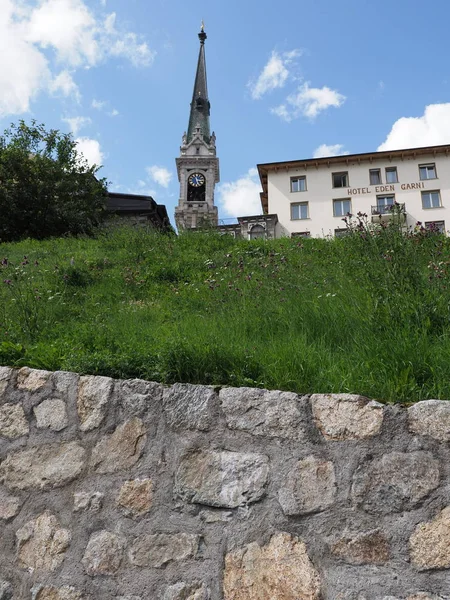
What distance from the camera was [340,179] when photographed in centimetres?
3962

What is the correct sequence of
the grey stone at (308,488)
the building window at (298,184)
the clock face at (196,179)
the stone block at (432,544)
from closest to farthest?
1. the stone block at (432,544)
2. the grey stone at (308,488)
3. the building window at (298,184)
4. the clock face at (196,179)

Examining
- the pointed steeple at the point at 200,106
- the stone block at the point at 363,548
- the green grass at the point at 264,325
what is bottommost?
the stone block at the point at 363,548

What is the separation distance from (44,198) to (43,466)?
22001mm

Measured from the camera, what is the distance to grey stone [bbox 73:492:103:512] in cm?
266

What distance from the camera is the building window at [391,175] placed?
128 ft

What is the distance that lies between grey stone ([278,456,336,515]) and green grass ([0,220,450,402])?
457 mm

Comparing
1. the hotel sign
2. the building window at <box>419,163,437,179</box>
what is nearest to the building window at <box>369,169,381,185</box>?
the hotel sign

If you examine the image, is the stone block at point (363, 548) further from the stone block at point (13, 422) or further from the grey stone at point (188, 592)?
the stone block at point (13, 422)

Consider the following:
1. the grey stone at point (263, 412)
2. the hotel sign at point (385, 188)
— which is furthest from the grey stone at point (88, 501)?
the hotel sign at point (385, 188)

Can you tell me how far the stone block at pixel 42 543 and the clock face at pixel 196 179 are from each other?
5559 cm

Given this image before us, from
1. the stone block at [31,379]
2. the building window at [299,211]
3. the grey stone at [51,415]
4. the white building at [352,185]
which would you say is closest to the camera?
the grey stone at [51,415]

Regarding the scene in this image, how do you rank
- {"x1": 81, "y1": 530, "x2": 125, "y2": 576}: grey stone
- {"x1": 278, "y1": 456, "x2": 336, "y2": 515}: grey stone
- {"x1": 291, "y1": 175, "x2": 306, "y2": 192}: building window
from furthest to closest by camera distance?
{"x1": 291, "y1": 175, "x2": 306, "y2": 192}: building window, {"x1": 81, "y1": 530, "x2": 125, "y2": 576}: grey stone, {"x1": 278, "y1": 456, "x2": 336, "y2": 515}: grey stone

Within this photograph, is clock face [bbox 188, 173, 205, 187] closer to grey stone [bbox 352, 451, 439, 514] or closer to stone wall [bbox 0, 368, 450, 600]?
stone wall [bbox 0, 368, 450, 600]

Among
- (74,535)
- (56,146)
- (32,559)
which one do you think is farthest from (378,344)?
(56,146)
